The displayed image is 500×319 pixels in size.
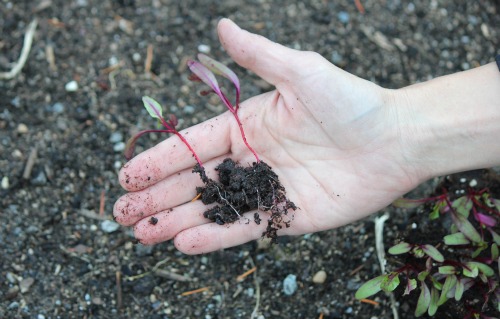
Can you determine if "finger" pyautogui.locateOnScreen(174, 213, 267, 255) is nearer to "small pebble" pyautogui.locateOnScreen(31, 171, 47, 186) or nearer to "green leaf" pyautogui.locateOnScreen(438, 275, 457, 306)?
"green leaf" pyautogui.locateOnScreen(438, 275, 457, 306)

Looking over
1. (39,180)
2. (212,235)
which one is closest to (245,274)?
(212,235)

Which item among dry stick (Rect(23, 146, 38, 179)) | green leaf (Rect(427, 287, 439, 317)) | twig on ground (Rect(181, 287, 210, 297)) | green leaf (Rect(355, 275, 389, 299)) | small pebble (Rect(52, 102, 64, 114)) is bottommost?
twig on ground (Rect(181, 287, 210, 297))

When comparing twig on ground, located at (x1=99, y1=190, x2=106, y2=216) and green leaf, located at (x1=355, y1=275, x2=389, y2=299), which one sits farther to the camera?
twig on ground, located at (x1=99, y1=190, x2=106, y2=216)

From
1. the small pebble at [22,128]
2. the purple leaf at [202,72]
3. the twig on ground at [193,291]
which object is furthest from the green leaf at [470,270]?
the small pebble at [22,128]

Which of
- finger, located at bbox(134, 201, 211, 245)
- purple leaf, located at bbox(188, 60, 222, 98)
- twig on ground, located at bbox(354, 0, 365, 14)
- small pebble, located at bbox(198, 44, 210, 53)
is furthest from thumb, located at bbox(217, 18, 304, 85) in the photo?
twig on ground, located at bbox(354, 0, 365, 14)

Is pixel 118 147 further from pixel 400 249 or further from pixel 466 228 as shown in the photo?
pixel 466 228

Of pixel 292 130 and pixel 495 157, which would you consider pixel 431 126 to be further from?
pixel 292 130

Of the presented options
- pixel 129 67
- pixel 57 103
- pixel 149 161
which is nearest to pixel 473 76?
pixel 149 161
